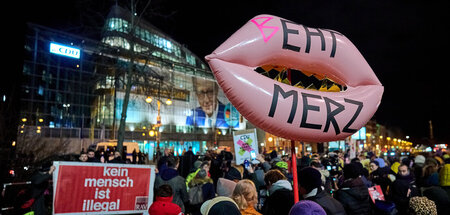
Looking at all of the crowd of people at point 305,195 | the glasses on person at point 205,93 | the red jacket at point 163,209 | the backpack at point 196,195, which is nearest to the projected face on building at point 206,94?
the glasses on person at point 205,93

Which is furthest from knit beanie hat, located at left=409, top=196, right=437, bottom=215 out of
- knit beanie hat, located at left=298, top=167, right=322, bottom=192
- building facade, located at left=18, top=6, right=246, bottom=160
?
building facade, located at left=18, top=6, right=246, bottom=160

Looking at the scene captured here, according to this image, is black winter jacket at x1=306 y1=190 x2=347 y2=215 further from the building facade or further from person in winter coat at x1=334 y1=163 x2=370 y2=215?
the building facade

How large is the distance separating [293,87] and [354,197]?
6.71 feet

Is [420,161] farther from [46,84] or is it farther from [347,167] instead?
[46,84]

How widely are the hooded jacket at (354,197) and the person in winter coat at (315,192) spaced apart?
1.04 meters

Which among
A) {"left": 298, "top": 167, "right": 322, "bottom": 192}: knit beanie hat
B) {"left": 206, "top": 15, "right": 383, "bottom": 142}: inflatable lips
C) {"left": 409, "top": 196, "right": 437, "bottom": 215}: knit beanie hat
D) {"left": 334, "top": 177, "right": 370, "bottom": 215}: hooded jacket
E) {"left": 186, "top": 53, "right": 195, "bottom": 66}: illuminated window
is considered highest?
{"left": 186, "top": 53, "right": 195, "bottom": 66}: illuminated window

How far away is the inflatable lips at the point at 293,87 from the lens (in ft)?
11.1

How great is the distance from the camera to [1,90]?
344 inches

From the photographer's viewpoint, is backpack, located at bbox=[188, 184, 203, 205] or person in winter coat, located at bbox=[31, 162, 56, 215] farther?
person in winter coat, located at bbox=[31, 162, 56, 215]

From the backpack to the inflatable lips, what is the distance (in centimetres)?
289

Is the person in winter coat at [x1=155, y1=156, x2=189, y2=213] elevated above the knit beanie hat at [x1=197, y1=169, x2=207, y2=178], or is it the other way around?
the knit beanie hat at [x1=197, y1=169, x2=207, y2=178]

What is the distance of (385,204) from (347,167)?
0.92 metres

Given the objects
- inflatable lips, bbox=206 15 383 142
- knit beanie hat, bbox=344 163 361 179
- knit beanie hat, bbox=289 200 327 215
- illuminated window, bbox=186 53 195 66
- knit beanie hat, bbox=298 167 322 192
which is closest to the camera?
knit beanie hat, bbox=289 200 327 215

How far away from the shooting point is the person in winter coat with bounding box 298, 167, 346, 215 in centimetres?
343
